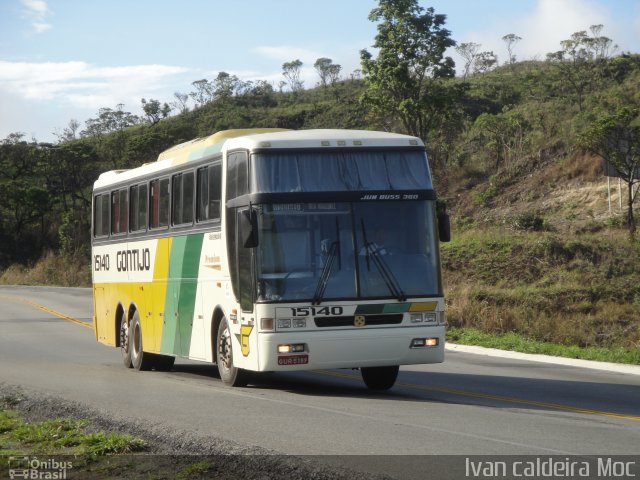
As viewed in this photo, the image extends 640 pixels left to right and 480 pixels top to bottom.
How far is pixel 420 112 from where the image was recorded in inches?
1654

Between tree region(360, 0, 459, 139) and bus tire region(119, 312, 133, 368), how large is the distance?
22.6 meters

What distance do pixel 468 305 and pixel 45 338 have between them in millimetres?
11243

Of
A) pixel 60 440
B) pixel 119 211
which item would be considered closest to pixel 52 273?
pixel 119 211

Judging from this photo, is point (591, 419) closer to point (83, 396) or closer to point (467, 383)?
point (467, 383)

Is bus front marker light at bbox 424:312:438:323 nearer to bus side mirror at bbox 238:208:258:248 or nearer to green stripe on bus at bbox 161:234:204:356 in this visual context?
bus side mirror at bbox 238:208:258:248

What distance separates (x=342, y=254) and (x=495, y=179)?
3811cm

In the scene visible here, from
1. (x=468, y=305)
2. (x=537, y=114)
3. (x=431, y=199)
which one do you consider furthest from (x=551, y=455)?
(x=537, y=114)

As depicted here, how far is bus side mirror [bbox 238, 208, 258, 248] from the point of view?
13.4 meters

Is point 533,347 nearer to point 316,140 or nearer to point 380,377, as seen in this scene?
point 380,377

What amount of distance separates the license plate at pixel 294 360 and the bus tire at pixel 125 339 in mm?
7063

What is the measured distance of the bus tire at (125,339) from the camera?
1984 cm

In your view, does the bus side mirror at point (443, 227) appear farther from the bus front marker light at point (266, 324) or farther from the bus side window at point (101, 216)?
the bus side window at point (101, 216)

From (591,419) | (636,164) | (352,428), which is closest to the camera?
(352,428)

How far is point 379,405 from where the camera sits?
43.0 feet
